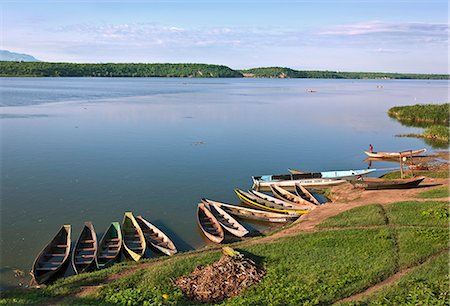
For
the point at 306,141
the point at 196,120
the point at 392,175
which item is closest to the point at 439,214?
the point at 392,175

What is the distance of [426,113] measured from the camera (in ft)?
197

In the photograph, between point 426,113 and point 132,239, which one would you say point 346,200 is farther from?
point 426,113

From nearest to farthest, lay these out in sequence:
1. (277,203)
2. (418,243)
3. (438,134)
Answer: (418,243), (277,203), (438,134)

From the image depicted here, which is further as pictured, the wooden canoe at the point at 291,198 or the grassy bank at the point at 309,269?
the wooden canoe at the point at 291,198

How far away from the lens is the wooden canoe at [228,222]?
20516 mm

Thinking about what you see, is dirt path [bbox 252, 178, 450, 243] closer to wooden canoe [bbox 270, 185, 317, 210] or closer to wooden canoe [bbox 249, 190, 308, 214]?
wooden canoe [bbox 270, 185, 317, 210]

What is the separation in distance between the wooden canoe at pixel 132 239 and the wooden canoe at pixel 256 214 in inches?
187

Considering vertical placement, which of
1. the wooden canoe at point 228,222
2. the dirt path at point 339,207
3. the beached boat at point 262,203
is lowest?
the wooden canoe at point 228,222

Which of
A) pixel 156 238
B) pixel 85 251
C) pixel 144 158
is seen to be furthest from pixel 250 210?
pixel 144 158

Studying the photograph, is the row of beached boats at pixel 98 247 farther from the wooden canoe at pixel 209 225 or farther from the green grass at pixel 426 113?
the green grass at pixel 426 113

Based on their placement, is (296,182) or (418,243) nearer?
(418,243)

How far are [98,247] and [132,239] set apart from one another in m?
1.97

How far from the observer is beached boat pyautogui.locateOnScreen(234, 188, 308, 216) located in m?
23.1

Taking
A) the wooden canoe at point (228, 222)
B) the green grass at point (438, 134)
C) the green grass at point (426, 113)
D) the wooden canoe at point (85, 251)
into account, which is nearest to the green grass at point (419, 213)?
the wooden canoe at point (228, 222)
